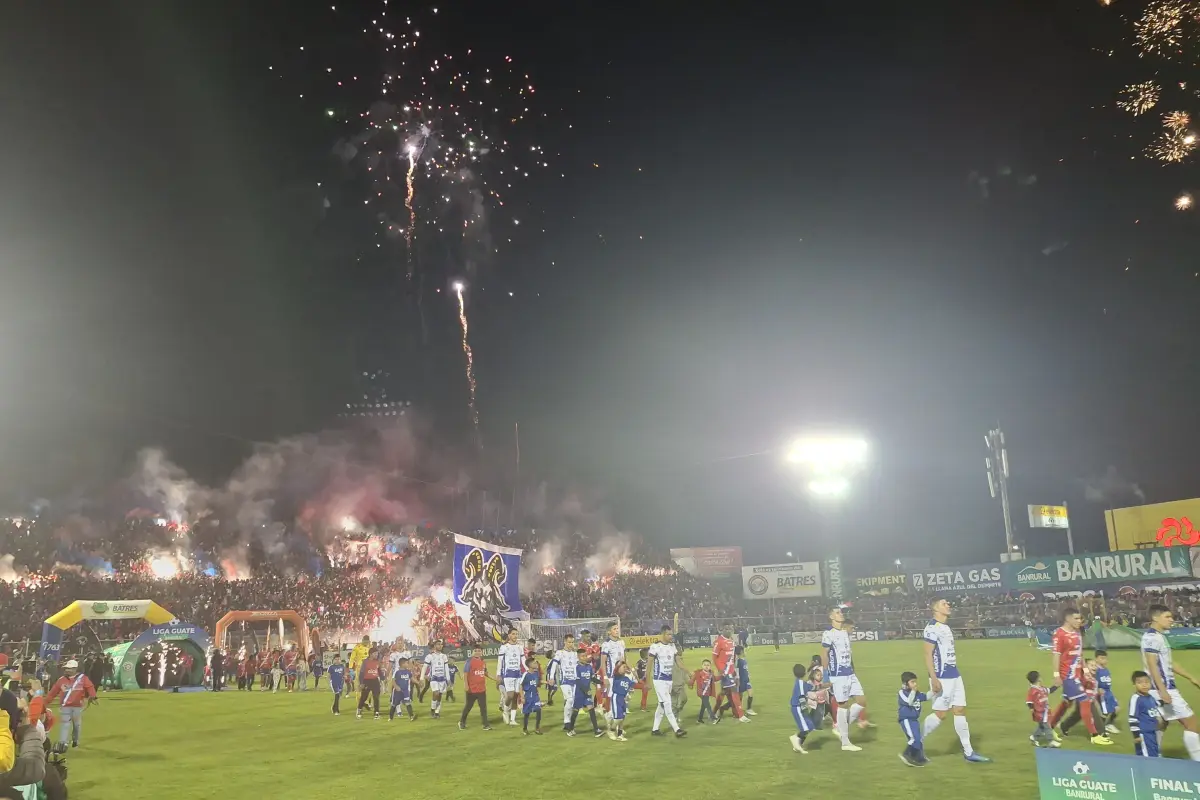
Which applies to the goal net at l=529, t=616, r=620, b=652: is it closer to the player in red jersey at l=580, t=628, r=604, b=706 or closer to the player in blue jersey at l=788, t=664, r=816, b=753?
the player in red jersey at l=580, t=628, r=604, b=706

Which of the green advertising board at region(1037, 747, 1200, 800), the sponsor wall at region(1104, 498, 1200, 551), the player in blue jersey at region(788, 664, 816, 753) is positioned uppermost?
the sponsor wall at region(1104, 498, 1200, 551)

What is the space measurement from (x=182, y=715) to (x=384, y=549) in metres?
63.1

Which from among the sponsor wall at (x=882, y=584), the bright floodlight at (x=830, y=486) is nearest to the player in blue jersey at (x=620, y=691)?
the bright floodlight at (x=830, y=486)

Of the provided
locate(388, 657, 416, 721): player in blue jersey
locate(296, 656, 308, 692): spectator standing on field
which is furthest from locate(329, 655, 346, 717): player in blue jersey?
locate(296, 656, 308, 692): spectator standing on field

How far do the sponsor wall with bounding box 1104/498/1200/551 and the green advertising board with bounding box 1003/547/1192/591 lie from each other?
43.7 ft

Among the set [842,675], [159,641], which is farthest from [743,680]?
[159,641]

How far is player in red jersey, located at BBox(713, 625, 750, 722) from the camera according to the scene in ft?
60.8

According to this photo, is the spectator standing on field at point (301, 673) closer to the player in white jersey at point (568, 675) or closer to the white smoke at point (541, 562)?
the player in white jersey at point (568, 675)

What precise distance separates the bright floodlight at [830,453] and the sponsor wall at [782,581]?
21.9 m

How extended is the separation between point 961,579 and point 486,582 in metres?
39.9

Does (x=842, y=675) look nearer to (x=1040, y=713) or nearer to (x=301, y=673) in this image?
(x=1040, y=713)

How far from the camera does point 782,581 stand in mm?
80375

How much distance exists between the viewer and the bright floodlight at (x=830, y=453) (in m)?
60.5

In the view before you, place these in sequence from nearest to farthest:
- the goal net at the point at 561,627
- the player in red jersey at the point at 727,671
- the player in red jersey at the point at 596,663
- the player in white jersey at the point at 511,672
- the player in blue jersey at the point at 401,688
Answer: the player in red jersey at the point at 727,671
the player in red jersey at the point at 596,663
the player in white jersey at the point at 511,672
the player in blue jersey at the point at 401,688
the goal net at the point at 561,627
